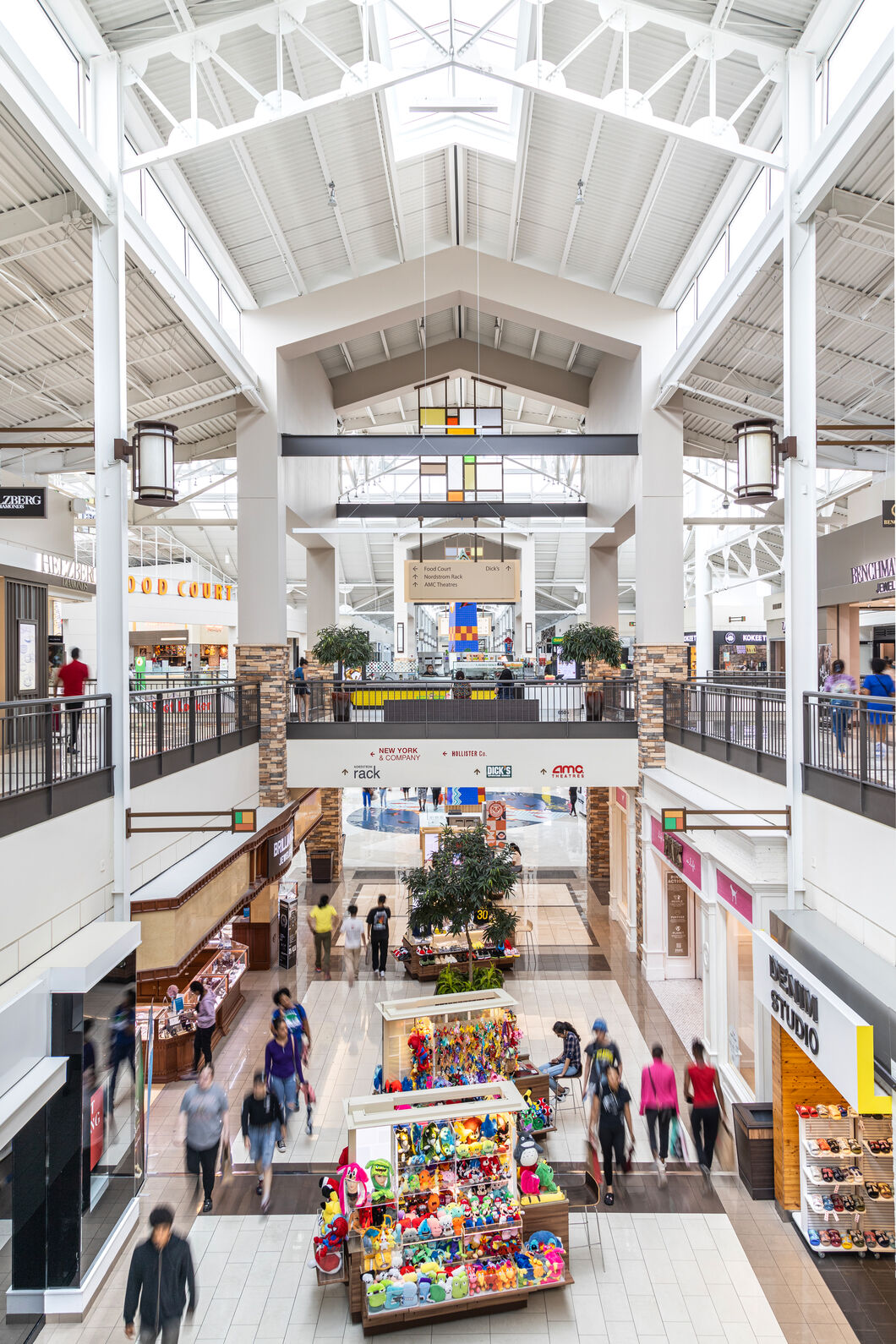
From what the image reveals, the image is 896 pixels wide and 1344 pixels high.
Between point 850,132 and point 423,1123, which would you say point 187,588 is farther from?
point 850,132

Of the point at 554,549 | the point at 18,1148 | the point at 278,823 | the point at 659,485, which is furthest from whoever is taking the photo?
the point at 554,549

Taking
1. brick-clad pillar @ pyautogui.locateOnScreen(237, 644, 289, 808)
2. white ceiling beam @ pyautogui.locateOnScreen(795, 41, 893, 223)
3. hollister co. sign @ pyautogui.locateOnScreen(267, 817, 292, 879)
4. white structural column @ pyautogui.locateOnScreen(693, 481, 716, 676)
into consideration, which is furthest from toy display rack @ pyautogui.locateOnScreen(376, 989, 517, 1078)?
white structural column @ pyautogui.locateOnScreen(693, 481, 716, 676)

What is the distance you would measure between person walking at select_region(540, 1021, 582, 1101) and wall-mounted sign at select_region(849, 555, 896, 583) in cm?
813

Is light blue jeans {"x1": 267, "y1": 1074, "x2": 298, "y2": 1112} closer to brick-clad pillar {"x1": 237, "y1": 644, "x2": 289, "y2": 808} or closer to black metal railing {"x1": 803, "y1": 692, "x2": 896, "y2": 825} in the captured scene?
black metal railing {"x1": 803, "y1": 692, "x2": 896, "y2": 825}

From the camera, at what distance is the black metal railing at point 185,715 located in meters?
9.38

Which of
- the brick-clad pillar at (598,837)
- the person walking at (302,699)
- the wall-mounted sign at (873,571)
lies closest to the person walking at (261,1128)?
the person walking at (302,699)

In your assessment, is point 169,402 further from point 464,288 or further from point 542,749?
point 542,749

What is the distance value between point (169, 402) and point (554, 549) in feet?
97.5

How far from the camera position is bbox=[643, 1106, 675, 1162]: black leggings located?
811cm

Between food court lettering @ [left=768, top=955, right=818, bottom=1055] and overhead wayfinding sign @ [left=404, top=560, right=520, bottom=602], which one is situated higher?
overhead wayfinding sign @ [left=404, top=560, right=520, bottom=602]

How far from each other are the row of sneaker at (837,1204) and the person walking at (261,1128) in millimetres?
4538

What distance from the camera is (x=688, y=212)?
522 inches

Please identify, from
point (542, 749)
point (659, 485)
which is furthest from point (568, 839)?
point (659, 485)

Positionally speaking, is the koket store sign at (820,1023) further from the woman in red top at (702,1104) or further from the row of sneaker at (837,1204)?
the row of sneaker at (837,1204)
